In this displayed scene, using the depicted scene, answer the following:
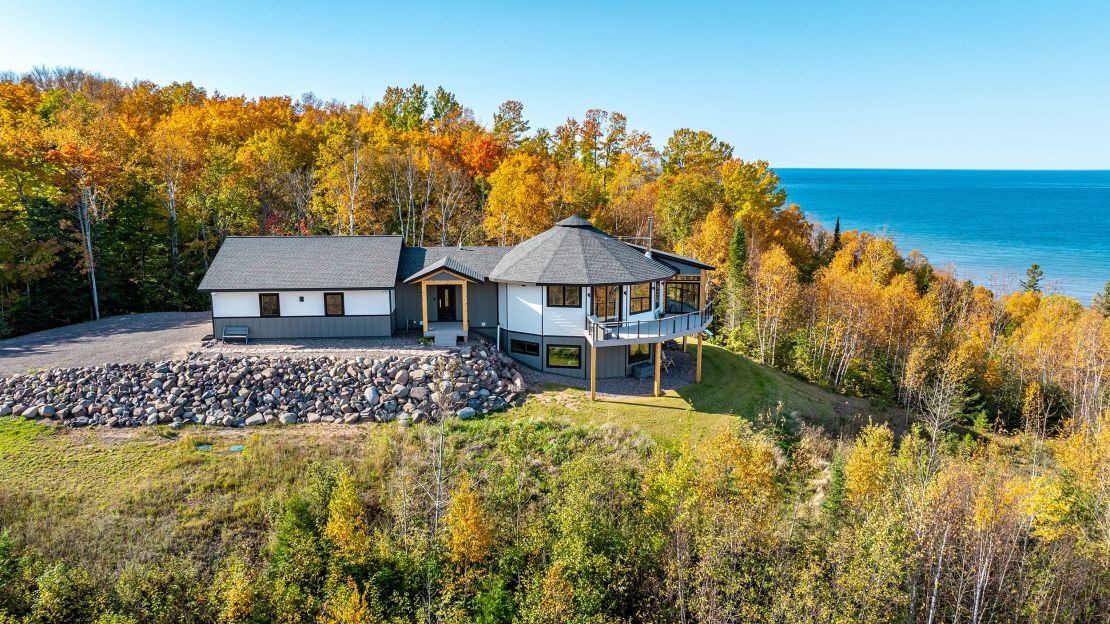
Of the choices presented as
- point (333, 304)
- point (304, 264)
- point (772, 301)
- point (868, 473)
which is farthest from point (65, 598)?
point (772, 301)

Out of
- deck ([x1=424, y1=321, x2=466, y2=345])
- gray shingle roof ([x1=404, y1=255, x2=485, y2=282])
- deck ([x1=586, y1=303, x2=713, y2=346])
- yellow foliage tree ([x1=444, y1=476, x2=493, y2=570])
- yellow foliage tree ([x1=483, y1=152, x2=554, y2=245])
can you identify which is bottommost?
yellow foliage tree ([x1=444, y1=476, x2=493, y2=570])

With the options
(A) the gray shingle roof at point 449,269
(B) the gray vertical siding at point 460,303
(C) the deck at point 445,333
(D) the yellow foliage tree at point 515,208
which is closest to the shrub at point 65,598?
(C) the deck at point 445,333

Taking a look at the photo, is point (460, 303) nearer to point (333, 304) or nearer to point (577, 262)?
point (333, 304)

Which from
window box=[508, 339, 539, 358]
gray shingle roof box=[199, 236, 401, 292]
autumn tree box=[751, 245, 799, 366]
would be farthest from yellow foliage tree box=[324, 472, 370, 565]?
autumn tree box=[751, 245, 799, 366]

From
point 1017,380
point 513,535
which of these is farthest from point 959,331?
point 513,535

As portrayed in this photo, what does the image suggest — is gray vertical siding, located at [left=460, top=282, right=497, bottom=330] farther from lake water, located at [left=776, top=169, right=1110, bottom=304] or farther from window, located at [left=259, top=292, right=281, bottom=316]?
lake water, located at [left=776, top=169, right=1110, bottom=304]

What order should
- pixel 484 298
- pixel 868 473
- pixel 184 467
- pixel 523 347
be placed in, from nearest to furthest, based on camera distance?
pixel 868 473, pixel 184 467, pixel 523 347, pixel 484 298

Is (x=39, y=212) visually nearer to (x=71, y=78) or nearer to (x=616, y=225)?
(x=616, y=225)
